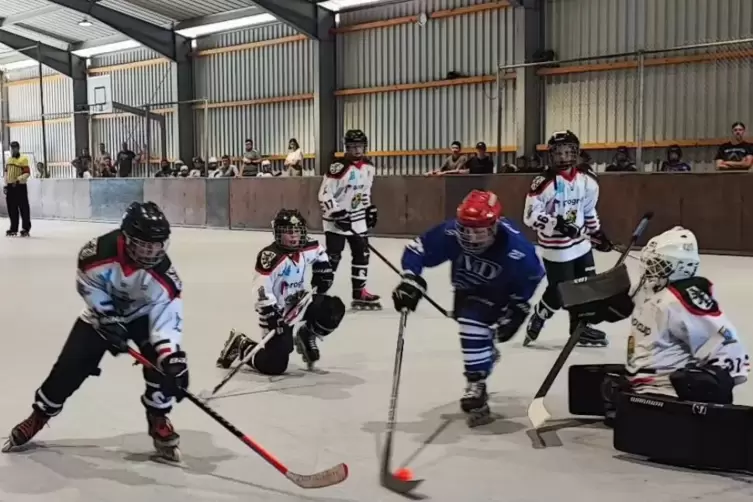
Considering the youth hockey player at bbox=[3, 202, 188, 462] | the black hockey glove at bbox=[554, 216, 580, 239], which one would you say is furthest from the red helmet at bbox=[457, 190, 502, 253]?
the black hockey glove at bbox=[554, 216, 580, 239]

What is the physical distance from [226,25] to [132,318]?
63.9ft

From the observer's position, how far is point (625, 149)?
559 inches

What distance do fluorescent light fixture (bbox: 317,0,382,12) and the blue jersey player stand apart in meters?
16.0

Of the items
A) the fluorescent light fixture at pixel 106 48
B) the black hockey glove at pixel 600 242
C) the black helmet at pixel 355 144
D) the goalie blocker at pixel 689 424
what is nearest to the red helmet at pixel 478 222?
the goalie blocker at pixel 689 424

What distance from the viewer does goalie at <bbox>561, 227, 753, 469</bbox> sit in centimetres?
325

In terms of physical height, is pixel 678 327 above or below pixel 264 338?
above

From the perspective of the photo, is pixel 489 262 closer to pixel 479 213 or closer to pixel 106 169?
pixel 479 213

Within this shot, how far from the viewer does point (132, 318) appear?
348 cm

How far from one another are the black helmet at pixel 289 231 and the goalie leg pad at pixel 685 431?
214cm

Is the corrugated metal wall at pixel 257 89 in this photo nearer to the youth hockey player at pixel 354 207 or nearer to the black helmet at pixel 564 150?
the youth hockey player at pixel 354 207

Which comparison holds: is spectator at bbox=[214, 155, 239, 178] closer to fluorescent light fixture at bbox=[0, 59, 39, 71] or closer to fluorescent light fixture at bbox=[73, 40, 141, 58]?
fluorescent light fixture at bbox=[73, 40, 141, 58]

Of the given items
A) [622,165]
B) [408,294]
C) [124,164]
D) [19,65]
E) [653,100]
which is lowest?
[408,294]

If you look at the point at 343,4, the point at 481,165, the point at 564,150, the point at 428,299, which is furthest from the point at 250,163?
the point at 428,299

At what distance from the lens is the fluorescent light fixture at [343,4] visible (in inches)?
760
